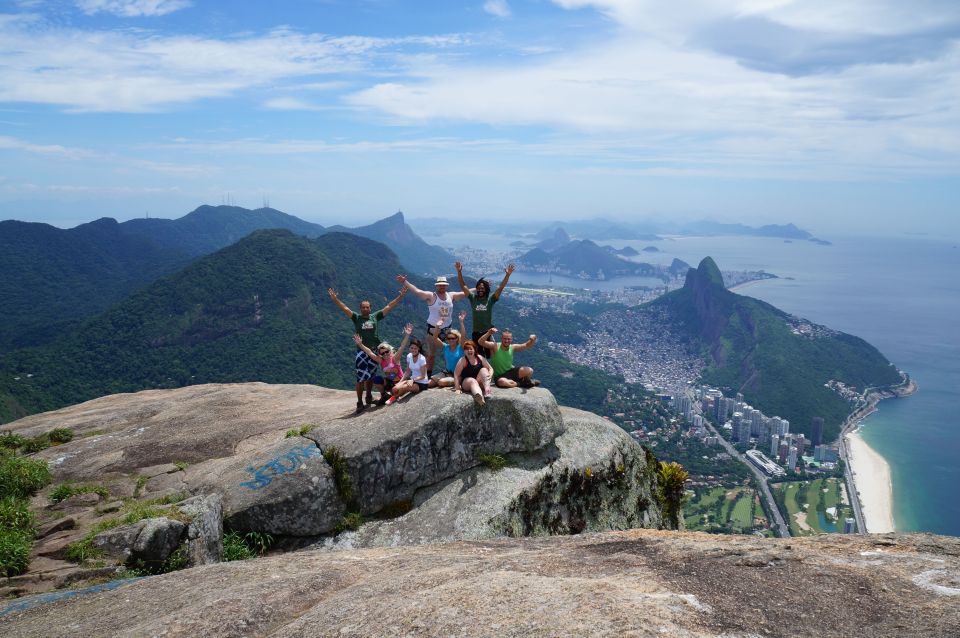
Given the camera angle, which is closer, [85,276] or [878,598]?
[878,598]

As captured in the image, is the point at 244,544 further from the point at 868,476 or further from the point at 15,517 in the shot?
A: the point at 868,476

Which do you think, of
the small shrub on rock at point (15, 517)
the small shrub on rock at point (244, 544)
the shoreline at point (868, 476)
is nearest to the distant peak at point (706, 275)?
the shoreline at point (868, 476)

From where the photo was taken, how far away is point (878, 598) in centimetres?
554

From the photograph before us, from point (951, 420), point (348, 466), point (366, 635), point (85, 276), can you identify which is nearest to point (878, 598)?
point (366, 635)

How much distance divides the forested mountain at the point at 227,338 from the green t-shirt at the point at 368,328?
45.0m

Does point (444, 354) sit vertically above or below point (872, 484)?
above

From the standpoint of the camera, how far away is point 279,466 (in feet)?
37.8

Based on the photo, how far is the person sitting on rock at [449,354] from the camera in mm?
13375

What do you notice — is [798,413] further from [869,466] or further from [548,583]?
[548,583]

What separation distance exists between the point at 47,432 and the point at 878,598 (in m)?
18.0

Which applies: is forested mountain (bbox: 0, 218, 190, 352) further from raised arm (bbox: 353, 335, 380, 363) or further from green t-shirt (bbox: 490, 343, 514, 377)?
green t-shirt (bbox: 490, 343, 514, 377)

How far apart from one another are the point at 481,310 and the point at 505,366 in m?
1.56

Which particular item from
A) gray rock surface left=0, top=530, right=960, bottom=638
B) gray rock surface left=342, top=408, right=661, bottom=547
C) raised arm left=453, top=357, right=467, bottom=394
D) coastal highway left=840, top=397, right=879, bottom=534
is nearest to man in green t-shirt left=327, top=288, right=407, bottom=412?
raised arm left=453, top=357, right=467, bottom=394

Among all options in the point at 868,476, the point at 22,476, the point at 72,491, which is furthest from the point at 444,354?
the point at 868,476
